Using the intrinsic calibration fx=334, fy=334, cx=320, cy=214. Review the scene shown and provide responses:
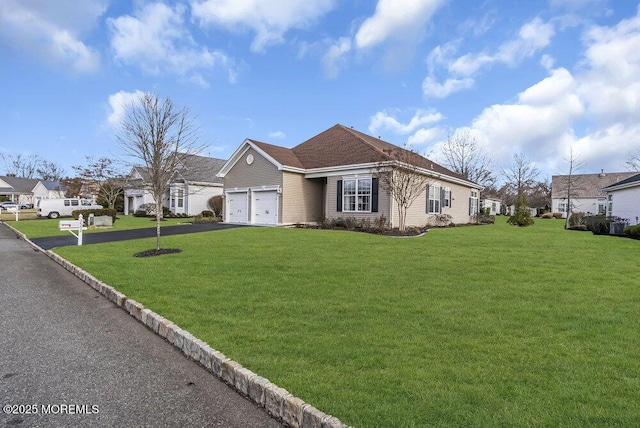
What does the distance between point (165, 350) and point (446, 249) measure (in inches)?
354

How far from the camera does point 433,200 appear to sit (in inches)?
841

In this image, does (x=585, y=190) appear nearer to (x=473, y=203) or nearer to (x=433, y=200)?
(x=473, y=203)

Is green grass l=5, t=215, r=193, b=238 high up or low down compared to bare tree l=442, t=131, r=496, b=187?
down

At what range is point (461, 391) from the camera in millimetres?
2746

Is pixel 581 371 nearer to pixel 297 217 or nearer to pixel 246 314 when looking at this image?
pixel 246 314

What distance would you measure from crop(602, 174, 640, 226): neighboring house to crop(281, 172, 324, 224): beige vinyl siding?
1826 centimetres

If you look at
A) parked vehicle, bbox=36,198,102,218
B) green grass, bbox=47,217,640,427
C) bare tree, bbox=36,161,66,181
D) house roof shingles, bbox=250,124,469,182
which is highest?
bare tree, bbox=36,161,66,181

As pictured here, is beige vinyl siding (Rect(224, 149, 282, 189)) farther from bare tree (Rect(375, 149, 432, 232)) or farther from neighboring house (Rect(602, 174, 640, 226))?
neighboring house (Rect(602, 174, 640, 226))

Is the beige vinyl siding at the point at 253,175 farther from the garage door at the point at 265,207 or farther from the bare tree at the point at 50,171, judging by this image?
the bare tree at the point at 50,171

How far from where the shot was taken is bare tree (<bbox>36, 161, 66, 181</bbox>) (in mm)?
74250

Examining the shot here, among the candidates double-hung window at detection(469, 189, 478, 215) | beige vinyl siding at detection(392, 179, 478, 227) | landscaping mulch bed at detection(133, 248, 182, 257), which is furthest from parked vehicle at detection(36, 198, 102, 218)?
double-hung window at detection(469, 189, 478, 215)

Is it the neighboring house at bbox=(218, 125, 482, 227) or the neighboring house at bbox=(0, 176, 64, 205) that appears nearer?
the neighboring house at bbox=(218, 125, 482, 227)

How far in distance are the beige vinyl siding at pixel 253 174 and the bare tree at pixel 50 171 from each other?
72.4m

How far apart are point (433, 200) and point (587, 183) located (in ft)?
149
